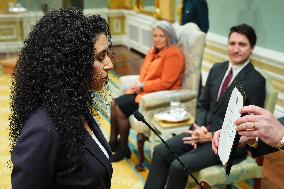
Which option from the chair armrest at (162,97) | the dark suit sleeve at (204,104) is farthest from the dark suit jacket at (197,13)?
the dark suit sleeve at (204,104)

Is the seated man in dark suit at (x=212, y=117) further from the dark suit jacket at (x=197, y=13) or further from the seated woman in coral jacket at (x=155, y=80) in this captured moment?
the dark suit jacket at (x=197, y=13)

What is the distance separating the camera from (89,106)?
1.48 meters

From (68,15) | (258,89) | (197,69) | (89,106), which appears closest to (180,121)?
Result: (197,69)

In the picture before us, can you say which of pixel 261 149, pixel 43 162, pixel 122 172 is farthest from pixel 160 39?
pixel 43 162

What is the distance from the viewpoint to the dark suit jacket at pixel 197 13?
14.3 ft

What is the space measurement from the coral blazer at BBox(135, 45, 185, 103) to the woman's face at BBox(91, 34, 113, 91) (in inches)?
78.4

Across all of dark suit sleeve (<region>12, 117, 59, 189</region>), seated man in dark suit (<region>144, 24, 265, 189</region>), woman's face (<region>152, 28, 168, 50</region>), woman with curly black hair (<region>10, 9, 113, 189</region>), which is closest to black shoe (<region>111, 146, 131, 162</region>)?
seated man in dark suit (<region>144, 24, 265, 189</region>)

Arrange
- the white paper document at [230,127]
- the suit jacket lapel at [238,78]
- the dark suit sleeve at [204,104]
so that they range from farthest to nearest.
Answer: the dark suit sleeve at [204,104]
the suit jacket lapel at [238,78]
the white paper document at [230,127]

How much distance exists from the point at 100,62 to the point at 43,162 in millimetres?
421

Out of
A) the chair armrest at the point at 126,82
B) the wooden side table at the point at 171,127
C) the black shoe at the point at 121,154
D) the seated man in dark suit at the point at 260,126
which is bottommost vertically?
the black shoe at the point at 121,154

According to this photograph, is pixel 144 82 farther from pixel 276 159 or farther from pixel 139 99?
pixel 276 159

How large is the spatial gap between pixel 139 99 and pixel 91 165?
2.15 m

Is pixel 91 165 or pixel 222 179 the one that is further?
pixel 222 179

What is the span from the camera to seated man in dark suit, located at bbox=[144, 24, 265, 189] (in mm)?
2516
